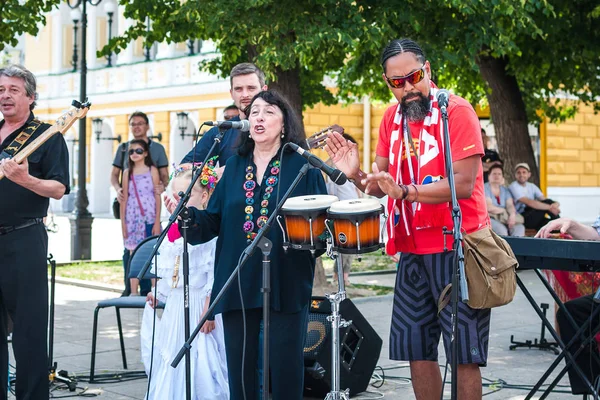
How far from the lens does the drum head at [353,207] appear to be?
4.46m

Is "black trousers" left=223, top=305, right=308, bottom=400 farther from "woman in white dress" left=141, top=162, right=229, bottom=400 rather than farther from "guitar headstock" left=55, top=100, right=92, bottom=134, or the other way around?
"guitar headstock" left=55, top=100, right=92, bottom=134

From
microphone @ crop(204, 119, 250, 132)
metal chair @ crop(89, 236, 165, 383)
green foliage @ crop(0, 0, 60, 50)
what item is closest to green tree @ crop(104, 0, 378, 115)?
green foliage @ crop(0, 0, 60, 50)

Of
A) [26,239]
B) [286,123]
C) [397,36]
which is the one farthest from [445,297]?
[397,36]

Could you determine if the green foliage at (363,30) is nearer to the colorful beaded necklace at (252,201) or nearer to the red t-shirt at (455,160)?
the colorful beaded necklace at (252,201)

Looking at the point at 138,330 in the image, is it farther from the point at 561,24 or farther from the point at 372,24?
the point at 561,24

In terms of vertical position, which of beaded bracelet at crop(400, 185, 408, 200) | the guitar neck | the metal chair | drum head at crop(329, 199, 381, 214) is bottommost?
the metal chair

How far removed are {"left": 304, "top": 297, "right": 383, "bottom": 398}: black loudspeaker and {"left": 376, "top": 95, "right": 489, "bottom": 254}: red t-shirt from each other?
6.30 feet

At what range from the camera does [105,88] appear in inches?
1390

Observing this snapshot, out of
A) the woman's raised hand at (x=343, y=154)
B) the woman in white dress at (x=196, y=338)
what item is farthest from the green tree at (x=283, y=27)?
the woman's raised hand at (x=343, y=154)

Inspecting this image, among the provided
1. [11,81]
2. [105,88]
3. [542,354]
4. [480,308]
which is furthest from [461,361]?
[105,88]

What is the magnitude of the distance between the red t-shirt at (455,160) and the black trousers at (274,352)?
68cm

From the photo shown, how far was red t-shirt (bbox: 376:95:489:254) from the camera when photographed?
456cm

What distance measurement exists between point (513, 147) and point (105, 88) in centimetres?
2137

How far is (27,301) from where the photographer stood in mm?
5559
